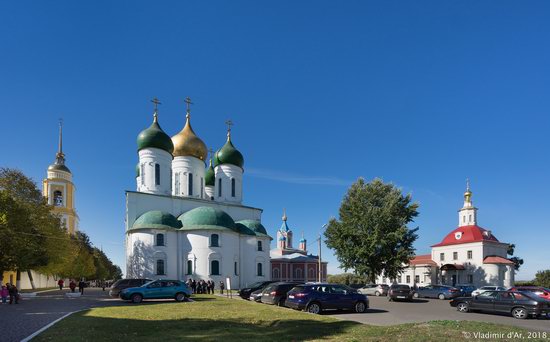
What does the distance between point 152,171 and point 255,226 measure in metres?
14.7

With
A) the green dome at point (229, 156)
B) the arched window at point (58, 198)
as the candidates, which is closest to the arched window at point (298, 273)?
the green dome at point (229, 156)

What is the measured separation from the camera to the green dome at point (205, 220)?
42.3 meters

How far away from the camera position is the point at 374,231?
117ft

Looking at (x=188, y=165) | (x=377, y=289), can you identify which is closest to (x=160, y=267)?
(x=188, y=165)

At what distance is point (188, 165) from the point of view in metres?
51.1

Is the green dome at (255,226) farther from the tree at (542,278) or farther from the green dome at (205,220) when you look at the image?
the tree at (542,278)

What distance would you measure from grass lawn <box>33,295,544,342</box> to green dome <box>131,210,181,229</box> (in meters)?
25.4

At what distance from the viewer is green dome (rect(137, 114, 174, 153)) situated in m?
47.4

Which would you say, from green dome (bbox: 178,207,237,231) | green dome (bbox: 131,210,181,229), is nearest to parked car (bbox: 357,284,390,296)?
green dome (bbox: 178,207,237,231)

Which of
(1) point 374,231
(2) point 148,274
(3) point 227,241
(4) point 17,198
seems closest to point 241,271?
(3) point 227,241

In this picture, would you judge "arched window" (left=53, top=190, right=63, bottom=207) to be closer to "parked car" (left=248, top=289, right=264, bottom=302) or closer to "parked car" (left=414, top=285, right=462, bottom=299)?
"parked car" (left=248, top=289, right=264, bottom=302)

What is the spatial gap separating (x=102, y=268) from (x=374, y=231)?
6616 centimetres

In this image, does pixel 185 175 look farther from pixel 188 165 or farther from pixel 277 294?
pixel 277 294

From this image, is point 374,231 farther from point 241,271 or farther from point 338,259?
point 241,271
